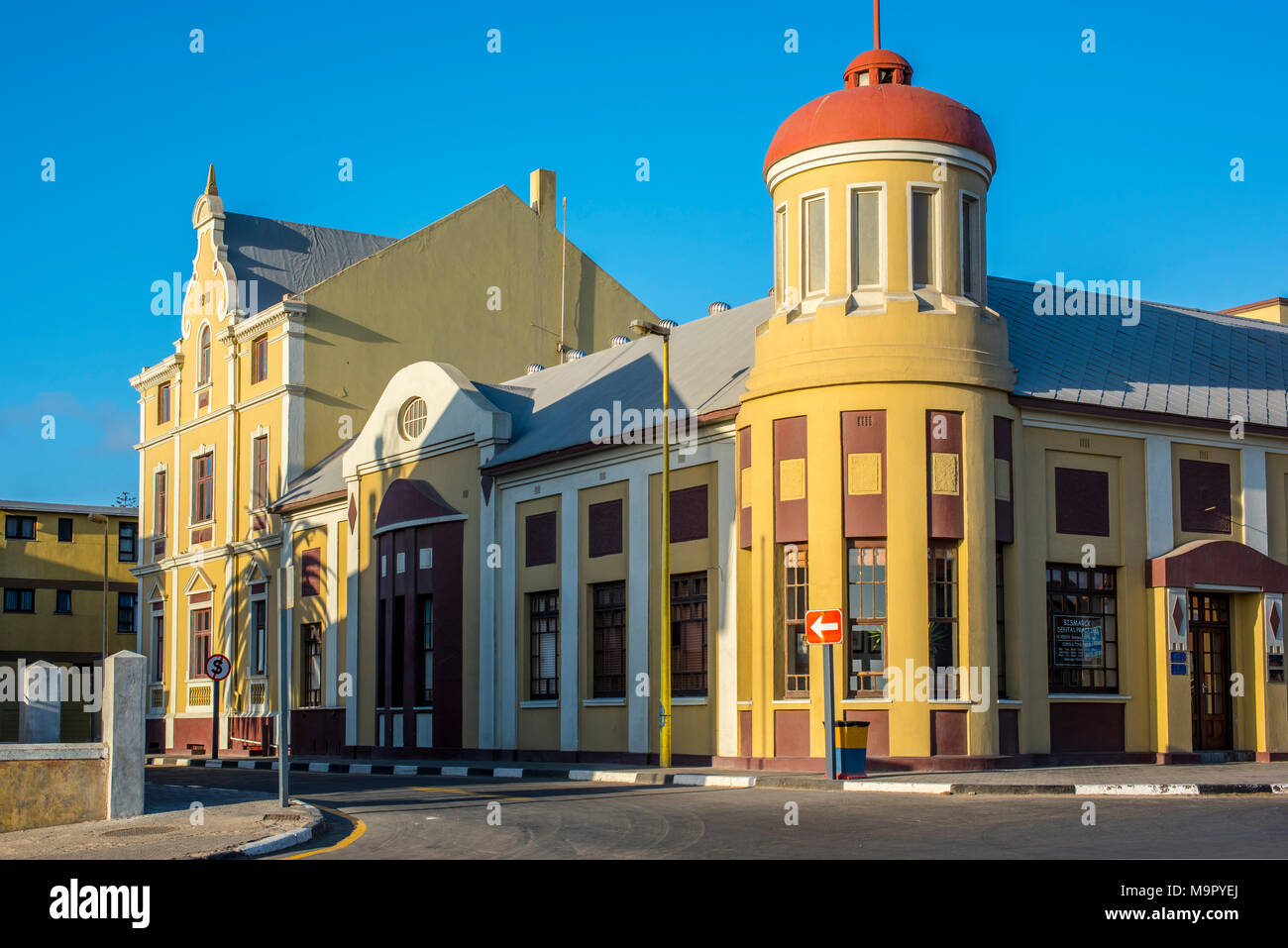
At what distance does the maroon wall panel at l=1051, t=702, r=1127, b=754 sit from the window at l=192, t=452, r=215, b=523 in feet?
95.2

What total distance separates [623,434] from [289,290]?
20062 mm

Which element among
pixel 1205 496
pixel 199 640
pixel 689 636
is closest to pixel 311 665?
pixel 199 640

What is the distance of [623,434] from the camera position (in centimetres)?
2881

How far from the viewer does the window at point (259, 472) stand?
43.3 m

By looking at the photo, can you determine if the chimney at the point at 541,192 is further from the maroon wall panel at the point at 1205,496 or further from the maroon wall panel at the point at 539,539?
the maroon wall panel at the point at 1205,496

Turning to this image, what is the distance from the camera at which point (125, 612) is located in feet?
212

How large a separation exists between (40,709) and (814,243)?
46.3 ft

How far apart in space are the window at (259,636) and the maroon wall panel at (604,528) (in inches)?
625

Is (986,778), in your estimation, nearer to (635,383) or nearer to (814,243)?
(814,243)

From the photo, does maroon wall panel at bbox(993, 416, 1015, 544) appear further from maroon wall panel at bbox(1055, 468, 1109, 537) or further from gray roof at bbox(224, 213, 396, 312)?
gray roof at bbox(224, 213, 396, 312)

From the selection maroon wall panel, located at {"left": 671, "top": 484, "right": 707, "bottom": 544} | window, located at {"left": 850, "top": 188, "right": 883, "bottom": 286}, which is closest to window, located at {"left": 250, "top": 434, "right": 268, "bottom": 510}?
maroon wall panel, located at {"left": 671, "top": 484, "right": 707, "bottom": 544}
